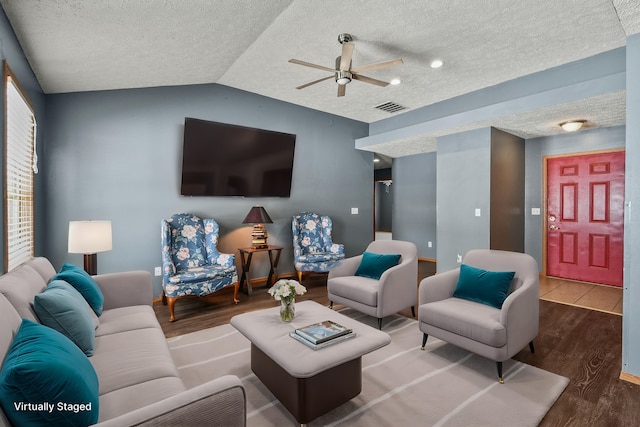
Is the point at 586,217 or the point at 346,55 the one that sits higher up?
the point at 346,55

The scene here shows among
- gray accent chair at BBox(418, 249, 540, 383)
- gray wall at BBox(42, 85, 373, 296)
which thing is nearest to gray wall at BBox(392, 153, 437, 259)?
gray wall at BBox(42, 85, 373, 296)

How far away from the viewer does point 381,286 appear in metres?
2.97

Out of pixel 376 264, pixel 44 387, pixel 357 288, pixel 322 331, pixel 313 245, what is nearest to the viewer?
pixel 44 387

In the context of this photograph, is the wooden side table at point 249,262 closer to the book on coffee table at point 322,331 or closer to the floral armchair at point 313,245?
the floral armchair at point 313,245

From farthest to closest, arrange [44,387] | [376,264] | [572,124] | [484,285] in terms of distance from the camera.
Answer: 1. [572,124]
2. [376,264]
3. [484,285]
4. [44,387]

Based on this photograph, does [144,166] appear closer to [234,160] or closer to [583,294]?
[234,160]

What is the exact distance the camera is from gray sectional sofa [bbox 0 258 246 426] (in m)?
0.98

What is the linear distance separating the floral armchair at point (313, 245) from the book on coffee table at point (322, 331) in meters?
2.41

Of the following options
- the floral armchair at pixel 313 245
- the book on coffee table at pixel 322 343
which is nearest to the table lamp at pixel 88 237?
the book on coffee table at pixel 322 343

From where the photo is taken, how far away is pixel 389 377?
7.22 feet

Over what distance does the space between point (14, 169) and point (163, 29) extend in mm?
1505

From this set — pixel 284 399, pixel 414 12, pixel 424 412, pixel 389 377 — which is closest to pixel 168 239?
pixel 284 399

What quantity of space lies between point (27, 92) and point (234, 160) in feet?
7.57

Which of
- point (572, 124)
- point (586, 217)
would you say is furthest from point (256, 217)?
point (586, 217)
